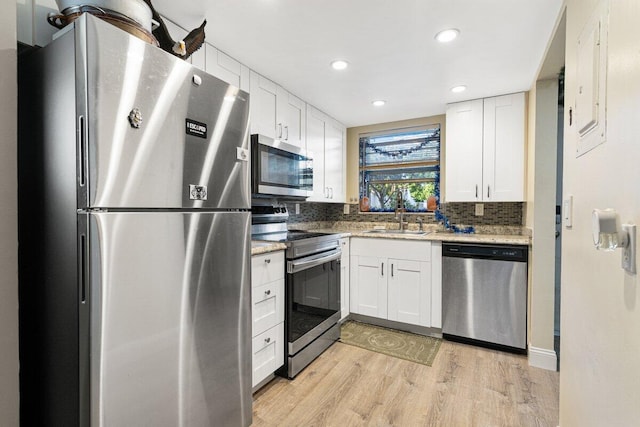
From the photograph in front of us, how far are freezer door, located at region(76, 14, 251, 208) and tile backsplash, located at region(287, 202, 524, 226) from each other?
195 cm

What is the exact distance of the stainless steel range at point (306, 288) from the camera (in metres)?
2.12

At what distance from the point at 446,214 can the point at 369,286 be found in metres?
1.20

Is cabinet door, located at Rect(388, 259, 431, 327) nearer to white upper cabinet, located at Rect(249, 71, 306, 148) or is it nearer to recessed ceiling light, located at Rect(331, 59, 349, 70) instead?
white upper cabinet, located at Rect(249, 71, 306, 148)

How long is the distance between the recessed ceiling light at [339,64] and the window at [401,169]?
64.3 inches

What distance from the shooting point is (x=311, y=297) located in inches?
92.7

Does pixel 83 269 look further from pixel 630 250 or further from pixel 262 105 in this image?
pixel 262 105

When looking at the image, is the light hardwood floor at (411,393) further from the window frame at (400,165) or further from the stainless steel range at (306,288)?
the window frame at (400,165)

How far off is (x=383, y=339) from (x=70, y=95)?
272cm

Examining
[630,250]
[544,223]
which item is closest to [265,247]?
Result: [630,250]

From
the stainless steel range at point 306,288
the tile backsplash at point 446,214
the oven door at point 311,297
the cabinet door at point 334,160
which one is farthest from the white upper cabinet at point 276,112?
the oven door at point 311,297

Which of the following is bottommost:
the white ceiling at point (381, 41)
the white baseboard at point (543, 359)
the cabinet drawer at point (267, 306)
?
the white baseboard at point (543, 359)

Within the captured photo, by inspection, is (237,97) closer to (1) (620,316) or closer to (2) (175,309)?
(2) (175,309)

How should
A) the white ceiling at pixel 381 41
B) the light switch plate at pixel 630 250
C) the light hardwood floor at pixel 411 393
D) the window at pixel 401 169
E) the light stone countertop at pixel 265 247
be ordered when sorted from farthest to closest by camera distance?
the window at pixel 401 169
the light stone countertop at pixel 265 247
the light hardwood floor at pixel 411 393
the white ceiling at pixel 381 41
the light switch plate at pixel 630 250

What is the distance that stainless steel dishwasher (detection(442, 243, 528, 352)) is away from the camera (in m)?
2.47
